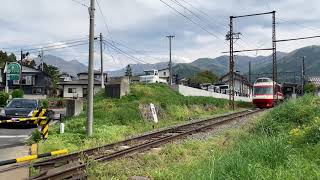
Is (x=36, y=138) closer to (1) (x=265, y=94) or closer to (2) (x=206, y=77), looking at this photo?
(1) (x=265, y=94)

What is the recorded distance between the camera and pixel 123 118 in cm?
2425

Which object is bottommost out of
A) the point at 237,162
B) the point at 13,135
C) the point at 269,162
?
the point at 13,135

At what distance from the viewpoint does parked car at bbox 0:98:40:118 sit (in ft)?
74.1

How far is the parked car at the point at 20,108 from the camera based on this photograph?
22.6 meters

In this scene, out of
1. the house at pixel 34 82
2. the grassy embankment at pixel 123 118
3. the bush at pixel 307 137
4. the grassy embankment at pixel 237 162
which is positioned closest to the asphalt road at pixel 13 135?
the grassy embankment at pixel 123 118

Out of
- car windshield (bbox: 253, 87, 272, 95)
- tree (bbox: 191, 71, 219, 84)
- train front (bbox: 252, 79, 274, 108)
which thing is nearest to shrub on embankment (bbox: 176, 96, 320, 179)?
train front (bbox: 252, 79, 274, 108)

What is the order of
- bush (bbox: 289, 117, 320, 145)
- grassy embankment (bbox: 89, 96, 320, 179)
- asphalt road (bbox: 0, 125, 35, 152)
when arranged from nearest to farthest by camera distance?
1. grassy embankment (bbox: 89, 96, 320, 179)
2. bush (bbox: 289, 117, 320, 145)
3. asphalt road (bbox: 0, 125, 35, 152)

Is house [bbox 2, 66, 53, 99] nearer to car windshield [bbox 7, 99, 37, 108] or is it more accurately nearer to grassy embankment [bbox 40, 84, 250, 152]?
grassy embankment [bbox 40, 84, 250, 152]

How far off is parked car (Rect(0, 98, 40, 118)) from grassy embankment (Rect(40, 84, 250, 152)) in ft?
6.70

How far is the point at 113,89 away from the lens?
33.2 meters

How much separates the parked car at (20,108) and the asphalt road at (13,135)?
74cm

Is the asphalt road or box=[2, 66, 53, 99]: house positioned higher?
box=[2, 66, 53, 99]: house

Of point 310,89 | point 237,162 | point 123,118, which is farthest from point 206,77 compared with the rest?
point 237,162

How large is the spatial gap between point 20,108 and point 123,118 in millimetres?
5206
